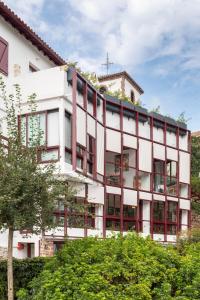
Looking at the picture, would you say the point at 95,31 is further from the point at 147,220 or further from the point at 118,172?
the point at 147,220

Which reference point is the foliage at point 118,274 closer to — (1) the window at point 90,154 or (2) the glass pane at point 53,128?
(2) the glass pane at point 53,128

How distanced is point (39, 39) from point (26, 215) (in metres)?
12.9

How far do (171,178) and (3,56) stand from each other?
15.2 meters

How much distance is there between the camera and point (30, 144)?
14.9 meters

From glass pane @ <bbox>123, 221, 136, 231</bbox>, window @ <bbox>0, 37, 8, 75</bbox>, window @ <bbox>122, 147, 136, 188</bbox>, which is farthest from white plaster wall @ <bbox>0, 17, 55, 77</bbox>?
glass pane @ <bbox>123, 221, 136, 231</bbox>

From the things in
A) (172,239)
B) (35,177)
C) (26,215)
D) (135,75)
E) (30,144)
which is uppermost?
(135,75)

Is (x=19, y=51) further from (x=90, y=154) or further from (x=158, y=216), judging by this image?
(x=158, y=216)

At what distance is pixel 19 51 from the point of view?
24156 mm

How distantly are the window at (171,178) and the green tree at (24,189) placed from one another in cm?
1916

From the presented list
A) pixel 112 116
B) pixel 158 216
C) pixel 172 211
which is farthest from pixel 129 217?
pixel 112 116

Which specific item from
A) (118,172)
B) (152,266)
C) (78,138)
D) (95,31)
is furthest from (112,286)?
(118,172)

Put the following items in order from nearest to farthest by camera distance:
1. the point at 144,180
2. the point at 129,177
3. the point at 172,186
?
the point at 129,177
the point at 144,180
the point at 172,186

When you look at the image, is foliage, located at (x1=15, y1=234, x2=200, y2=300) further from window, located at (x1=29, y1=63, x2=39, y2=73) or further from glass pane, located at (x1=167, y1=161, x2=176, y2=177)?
glass pane, located at (x1=167, y1=161, x2=176, y2=177)

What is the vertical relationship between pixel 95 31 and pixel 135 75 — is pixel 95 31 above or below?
below
